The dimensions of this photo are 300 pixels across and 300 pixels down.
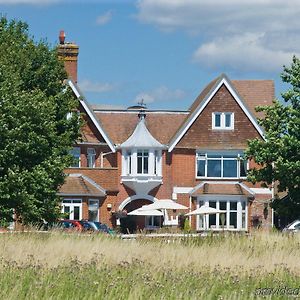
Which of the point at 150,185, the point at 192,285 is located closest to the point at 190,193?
the point at 150,185

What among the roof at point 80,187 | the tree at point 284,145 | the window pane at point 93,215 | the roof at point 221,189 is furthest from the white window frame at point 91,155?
the tree at point 284,145

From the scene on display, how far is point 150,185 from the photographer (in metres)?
60.8

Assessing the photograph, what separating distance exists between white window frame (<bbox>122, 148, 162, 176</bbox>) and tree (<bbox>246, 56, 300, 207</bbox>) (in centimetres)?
1488

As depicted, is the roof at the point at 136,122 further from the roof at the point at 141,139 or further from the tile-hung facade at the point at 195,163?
the roof at the point at 141,139

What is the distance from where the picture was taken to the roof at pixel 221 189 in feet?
198

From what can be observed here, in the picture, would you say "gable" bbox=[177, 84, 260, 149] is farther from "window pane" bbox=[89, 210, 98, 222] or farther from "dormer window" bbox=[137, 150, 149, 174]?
"window pane" bbox=[89, 210, 98, 222]

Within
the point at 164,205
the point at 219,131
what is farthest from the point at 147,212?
the point at 219,131

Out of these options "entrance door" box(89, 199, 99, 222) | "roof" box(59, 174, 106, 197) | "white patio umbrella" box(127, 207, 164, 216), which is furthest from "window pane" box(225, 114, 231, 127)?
"entrance door" box(89, 199, 99, 222)

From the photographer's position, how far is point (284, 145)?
148 feet

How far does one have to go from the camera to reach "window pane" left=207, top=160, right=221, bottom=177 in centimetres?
6134

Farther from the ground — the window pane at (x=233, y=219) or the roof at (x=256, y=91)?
the roof at (x=256, y=91)

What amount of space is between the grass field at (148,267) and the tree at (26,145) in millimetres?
10750

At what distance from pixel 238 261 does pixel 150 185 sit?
3833 cm

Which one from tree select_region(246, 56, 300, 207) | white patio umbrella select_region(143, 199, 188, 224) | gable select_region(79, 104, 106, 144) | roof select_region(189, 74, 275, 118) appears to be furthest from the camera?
roof select_region(189, 74, 275, 118)
